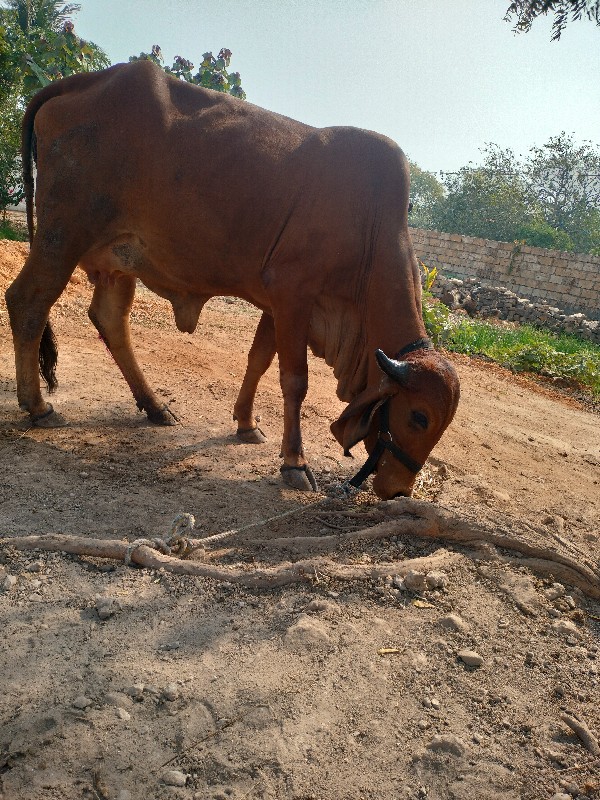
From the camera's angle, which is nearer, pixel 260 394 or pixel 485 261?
pixel 260 394

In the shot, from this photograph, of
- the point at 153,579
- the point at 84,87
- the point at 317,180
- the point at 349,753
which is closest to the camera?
the point at 349,753

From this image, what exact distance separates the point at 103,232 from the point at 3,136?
11.7m

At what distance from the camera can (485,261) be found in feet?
66.2

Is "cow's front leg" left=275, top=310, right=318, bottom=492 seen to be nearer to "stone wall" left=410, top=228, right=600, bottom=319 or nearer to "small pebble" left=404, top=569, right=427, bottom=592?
"small pebble" left=404, top=569, right=427, bottom=592

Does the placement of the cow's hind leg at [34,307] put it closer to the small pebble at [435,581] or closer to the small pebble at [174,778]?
the small pebble at [435,581]

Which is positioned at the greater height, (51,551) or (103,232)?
(103,232)

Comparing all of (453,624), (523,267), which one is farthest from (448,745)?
(523,267)

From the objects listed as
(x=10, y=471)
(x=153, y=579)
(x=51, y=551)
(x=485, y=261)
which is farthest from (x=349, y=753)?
(x=485, y=261)

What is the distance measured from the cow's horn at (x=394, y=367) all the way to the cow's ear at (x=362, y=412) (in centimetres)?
15

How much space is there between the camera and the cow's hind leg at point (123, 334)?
5.51 meters

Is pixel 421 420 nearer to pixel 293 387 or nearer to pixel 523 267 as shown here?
pixel 293 387

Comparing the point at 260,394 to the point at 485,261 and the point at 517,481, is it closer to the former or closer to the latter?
the point at 517,481

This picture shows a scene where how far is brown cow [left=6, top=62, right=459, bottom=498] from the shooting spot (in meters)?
4.64

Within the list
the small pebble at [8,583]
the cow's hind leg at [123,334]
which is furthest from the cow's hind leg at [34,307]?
the small pebble at [8,583]
